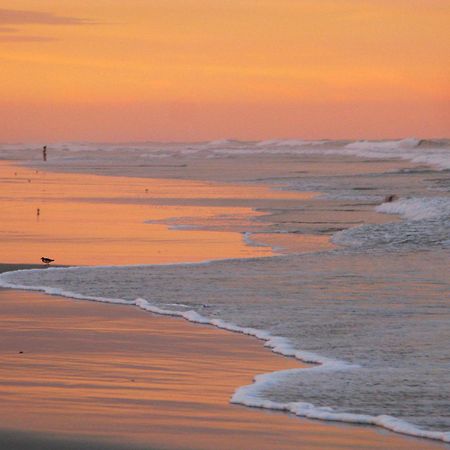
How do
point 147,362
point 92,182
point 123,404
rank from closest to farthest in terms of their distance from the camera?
point 123,404
point 147,362
point 92,182

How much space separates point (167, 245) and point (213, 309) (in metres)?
7.18

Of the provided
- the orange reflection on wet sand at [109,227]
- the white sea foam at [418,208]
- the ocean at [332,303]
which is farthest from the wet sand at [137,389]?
the white sea foam at [418,208]

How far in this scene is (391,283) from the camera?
559 inches

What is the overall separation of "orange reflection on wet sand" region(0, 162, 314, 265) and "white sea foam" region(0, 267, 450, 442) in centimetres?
494

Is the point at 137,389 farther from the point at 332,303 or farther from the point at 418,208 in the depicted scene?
the point at 418,208

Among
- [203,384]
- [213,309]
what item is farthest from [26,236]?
[203,384]

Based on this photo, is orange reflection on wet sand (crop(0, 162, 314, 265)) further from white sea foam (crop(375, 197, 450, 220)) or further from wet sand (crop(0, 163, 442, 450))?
white sea foam (crop(375, 197, 450, 220))

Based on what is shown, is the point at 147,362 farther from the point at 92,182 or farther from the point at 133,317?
the point at 92,182

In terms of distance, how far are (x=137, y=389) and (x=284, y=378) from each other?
4.02ft

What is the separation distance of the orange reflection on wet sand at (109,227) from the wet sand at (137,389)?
Result: 605 cm

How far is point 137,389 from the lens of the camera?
27.3ft

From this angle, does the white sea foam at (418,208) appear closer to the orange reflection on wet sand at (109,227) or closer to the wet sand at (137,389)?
the orange reflection on wet sand at (109,227)

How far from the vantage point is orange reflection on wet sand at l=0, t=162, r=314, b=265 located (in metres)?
18.0

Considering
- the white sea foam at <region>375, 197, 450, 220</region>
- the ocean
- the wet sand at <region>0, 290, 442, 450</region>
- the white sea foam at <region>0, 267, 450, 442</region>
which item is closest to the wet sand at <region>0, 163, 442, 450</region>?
the wet sand at <region>0, 290, 442, 450</region>
